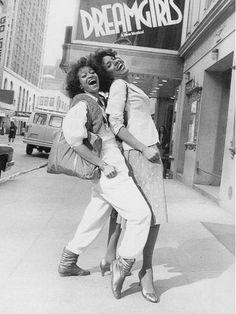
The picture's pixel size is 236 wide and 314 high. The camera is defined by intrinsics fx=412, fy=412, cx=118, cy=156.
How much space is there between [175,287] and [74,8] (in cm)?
1223

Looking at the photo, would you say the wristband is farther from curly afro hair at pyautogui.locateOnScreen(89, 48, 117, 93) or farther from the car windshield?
the car windshield

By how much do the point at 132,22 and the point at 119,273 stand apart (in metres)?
12.1

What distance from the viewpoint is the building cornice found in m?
8.60

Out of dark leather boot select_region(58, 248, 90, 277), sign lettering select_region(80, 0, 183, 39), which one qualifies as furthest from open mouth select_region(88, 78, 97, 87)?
sign lettering select_region(80, 0, 183, 39)

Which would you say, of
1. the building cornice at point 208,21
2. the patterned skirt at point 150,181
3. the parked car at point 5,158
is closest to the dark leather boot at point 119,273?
the patterned skirt at point 150,181

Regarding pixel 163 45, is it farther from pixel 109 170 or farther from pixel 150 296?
pixel 150 296

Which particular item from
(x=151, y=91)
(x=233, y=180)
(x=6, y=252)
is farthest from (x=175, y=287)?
(x=151, y=91)

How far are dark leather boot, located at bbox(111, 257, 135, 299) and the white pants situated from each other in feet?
0.17

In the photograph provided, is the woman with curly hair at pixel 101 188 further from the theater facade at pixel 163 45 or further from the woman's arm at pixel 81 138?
the theater facade at pixel 163 45

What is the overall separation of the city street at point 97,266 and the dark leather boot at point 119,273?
0.24 feet

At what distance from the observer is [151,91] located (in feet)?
58.9

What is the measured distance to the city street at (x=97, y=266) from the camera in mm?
2773

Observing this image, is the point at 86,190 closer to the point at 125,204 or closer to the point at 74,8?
the point at 125,204

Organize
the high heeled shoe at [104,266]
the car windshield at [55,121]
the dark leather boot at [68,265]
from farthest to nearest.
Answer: the car windshield at [55,121]
the high heeled shoe at [104,266]
the dark leather boot at [68,265]
